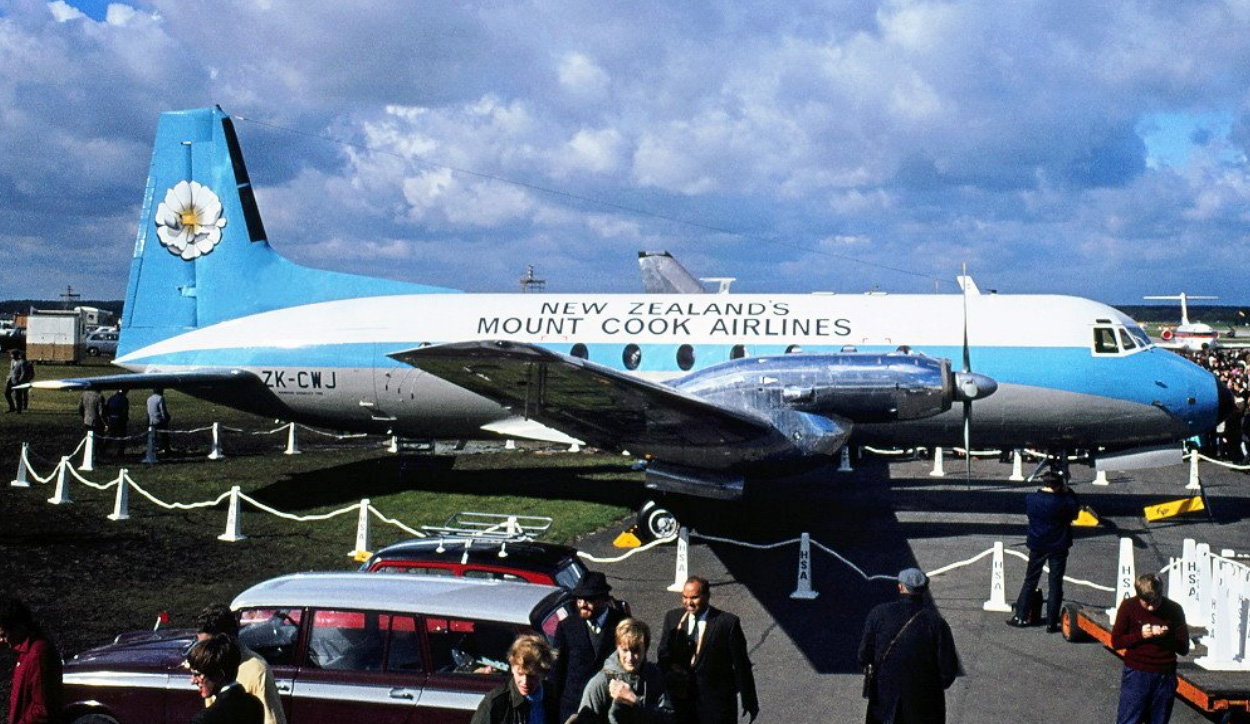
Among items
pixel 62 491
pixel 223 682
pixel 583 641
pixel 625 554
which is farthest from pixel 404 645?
pixel 62 491

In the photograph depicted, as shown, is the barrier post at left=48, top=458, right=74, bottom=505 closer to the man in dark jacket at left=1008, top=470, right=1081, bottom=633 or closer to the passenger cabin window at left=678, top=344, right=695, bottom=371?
the passenger cabin window at left=678, top=344, right=695, bottom=371

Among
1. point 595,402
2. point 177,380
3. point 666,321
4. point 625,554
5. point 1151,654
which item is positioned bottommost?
point 625,554

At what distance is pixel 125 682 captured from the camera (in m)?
7.12

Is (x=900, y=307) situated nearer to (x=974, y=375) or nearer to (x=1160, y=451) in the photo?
(x=974, y=375)

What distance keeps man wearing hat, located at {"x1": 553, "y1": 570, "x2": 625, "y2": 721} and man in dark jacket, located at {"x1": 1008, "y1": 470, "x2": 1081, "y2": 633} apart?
6370 mm

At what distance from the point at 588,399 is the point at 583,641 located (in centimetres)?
775

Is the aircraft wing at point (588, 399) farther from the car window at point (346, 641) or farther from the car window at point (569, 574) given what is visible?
the car window at point (346, 641)

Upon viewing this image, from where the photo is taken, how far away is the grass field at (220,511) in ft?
42.9

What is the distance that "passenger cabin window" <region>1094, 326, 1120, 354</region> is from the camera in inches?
709

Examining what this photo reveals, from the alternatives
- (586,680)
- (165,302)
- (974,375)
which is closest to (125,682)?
(586,680)

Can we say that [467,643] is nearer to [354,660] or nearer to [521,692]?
[354,660]

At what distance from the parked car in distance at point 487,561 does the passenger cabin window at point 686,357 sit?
899 cm

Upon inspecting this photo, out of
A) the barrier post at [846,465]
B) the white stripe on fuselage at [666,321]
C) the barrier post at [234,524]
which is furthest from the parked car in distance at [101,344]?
the barrier post at [234,524]

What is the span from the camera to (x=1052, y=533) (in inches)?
456
